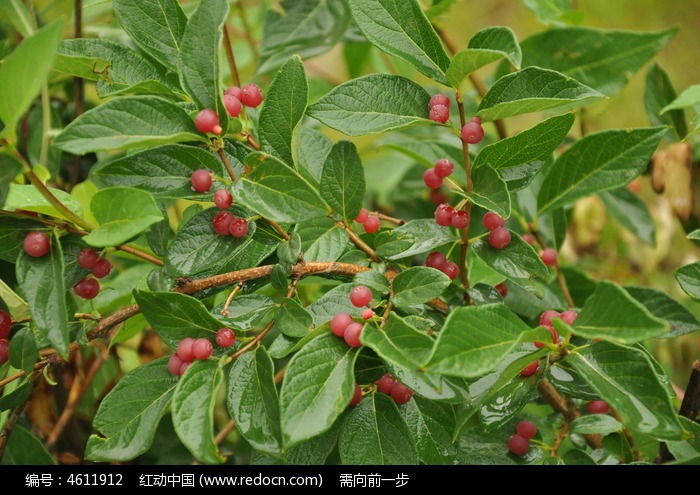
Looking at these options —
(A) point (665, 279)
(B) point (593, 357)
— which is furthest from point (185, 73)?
(A) point (665, 279)

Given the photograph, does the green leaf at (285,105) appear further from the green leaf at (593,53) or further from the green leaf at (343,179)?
the green leaf at (593,53)

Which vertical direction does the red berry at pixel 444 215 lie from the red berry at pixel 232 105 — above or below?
below

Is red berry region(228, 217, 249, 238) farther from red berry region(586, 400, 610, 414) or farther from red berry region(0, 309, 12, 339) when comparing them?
red berry region(586, 400, 610, 414)

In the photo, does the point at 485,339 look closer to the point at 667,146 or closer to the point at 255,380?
the point at 255,380

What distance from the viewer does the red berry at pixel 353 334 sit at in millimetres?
519

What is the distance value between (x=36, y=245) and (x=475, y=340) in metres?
0.33

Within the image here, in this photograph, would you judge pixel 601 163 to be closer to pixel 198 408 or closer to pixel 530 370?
pixel 530 370

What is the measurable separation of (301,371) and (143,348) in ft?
1.69

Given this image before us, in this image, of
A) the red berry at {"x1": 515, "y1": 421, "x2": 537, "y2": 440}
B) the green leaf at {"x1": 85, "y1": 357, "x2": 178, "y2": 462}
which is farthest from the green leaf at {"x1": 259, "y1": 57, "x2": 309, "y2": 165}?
the red berry at {"x1": 515, "y1": 421, "x2": 537, "y2": 440}

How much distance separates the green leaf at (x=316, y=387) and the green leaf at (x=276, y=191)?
0.32 ft

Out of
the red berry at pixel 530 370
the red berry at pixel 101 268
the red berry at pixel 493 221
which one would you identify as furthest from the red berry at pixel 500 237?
the red berry at pixel 101 268

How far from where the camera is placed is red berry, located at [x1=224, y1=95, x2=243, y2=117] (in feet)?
1.86
